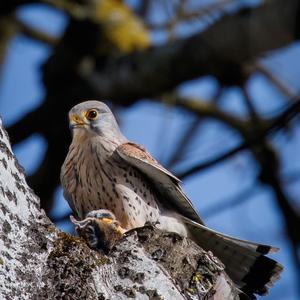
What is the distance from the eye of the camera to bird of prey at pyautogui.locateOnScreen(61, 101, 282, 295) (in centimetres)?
431

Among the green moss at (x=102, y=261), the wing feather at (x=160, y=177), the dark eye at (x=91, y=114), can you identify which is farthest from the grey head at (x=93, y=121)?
the green moss at (x=102, y=261)

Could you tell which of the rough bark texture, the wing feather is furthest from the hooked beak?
the rough bark texture

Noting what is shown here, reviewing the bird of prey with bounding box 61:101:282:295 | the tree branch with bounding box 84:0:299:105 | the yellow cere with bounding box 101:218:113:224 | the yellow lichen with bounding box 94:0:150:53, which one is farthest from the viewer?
the yellow lichen with bounding box 94:0:150:53

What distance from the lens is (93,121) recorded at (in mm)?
5129

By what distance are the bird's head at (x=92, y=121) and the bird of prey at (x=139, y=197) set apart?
7.0 inches

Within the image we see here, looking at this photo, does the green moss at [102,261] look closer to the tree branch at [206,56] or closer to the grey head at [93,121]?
the grey head at [93,121]

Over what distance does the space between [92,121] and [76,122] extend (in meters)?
0.09

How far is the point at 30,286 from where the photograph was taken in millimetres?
2896

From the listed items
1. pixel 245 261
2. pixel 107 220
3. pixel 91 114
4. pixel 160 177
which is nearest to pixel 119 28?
pixel 91 114

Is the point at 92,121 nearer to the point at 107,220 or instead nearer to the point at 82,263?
the point at 107,220

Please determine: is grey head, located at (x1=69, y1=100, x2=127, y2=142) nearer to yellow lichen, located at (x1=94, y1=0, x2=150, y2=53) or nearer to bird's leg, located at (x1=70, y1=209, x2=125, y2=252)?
bird's leg, located at (x1=70, y1=209, x2=125, y2=252)

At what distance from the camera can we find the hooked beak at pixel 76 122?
16.7 feet

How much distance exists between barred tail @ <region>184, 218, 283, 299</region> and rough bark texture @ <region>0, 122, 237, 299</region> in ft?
2.28

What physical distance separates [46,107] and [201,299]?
15.6 ft
